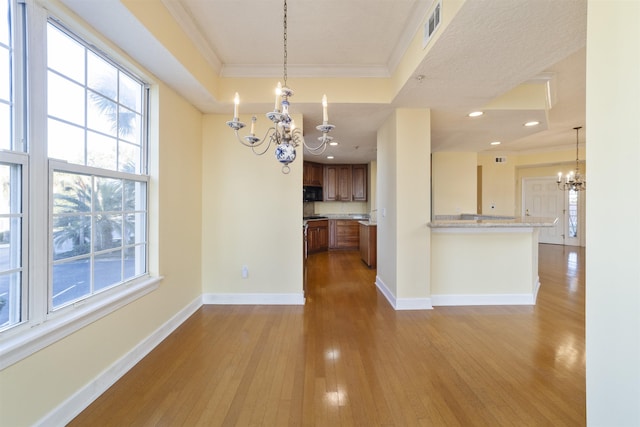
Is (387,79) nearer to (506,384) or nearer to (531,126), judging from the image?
(531,126)

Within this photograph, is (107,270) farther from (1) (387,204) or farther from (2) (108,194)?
(1) (387,204)

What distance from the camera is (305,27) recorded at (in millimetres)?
2219

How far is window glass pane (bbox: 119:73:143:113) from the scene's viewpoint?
2072 mm

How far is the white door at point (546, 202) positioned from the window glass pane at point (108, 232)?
931 cm

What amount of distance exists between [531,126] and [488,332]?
9.82 feet

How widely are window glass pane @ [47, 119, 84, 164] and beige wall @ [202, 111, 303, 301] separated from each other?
157 cm

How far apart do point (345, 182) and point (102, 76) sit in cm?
581

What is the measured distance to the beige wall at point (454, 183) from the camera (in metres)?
5.46

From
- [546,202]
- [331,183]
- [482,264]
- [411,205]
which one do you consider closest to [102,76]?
[411,205]

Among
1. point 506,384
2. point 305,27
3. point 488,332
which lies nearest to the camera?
point 506,384

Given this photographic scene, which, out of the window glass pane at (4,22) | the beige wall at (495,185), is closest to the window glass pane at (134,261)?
the window glass pane at (4,22)

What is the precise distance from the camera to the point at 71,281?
1630mm
